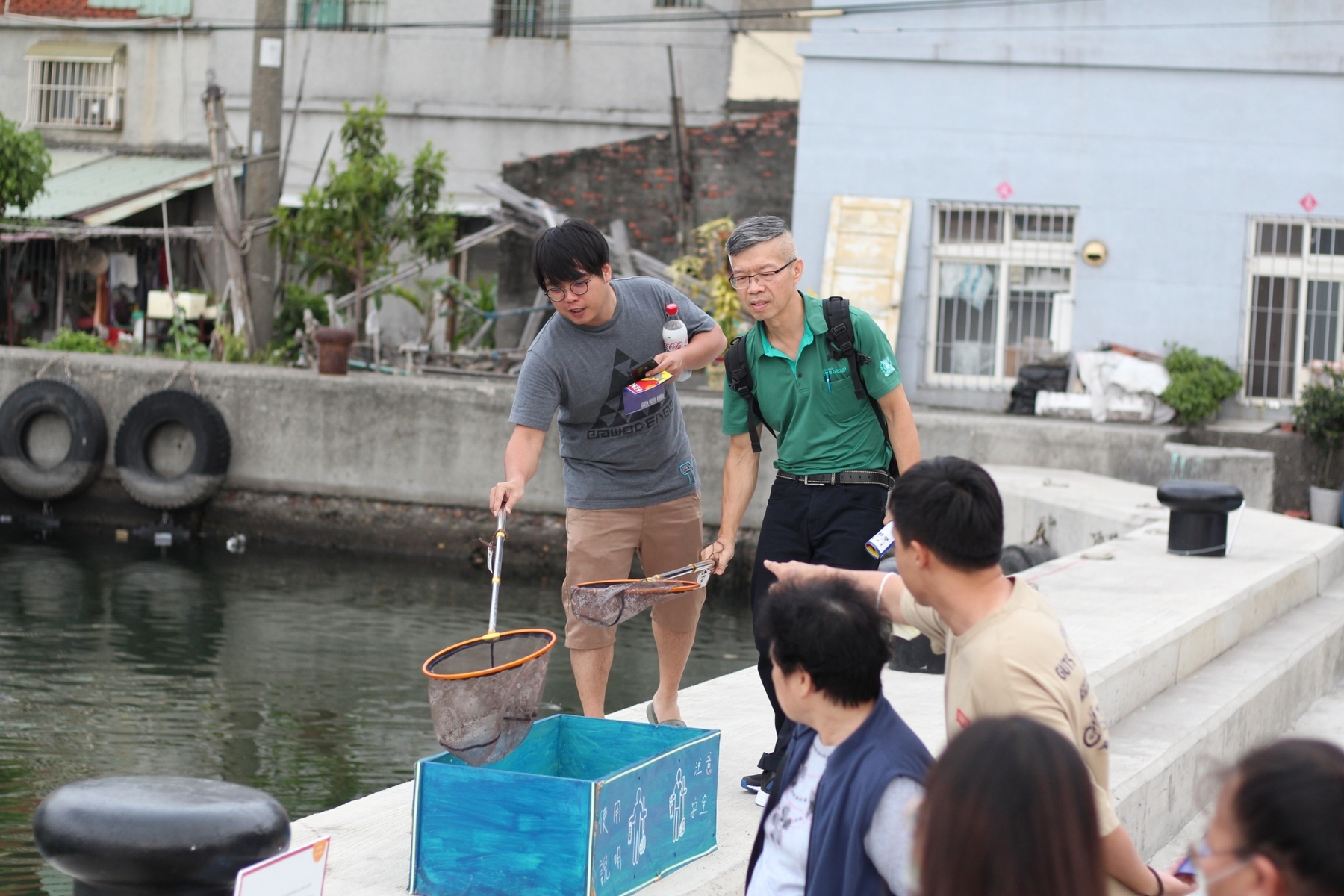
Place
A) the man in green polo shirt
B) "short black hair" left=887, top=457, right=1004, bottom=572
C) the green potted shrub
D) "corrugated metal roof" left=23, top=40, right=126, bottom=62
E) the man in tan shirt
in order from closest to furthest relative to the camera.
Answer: the man in tan shirt < "short black hair" left=887, top=457, right=1004, bottom=572 < the man in green polo shirt < the green potted shrub < "corrugated metal roof" left=23, top=40, right=126, bottom=62

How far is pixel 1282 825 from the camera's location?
1.67m

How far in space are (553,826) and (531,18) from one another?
761 inches

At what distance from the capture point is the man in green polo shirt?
4.37 meters

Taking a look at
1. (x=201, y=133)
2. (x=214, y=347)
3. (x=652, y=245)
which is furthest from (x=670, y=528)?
(x=201, y=133)

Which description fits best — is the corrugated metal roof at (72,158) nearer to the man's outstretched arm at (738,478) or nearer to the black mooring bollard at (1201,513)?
the black mooring bollard at (1201,513)

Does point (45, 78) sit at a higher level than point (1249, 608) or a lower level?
higher

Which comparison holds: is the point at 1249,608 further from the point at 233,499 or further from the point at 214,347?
the point at 214,347

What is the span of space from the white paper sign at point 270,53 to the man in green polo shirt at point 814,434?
1273 centimetres

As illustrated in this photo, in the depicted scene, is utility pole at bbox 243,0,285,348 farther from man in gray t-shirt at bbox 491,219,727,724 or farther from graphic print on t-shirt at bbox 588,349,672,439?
graphic print on t-shirt at bbox 588,349,672,439

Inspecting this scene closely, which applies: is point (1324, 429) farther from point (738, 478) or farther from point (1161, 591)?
point (738, 478)

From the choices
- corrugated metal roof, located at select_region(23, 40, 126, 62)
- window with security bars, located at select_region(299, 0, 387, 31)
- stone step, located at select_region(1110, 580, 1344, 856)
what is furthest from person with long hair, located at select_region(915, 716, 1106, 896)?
corrugated metal roof, located at select_region(23, 40, 126, 62)

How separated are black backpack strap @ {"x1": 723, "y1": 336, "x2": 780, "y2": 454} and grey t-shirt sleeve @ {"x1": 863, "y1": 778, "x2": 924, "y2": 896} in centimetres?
220

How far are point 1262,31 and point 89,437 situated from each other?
12.0 metres

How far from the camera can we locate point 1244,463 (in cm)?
1129
